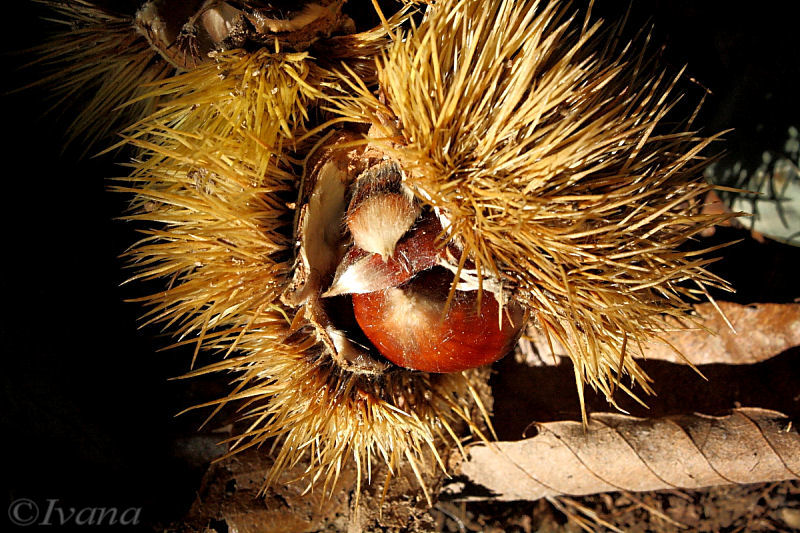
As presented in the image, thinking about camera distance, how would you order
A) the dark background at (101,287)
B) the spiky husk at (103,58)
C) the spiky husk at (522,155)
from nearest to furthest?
the spiky husk at (522,155) → the spiky husk at (103,58) → the dark background at (101,287)

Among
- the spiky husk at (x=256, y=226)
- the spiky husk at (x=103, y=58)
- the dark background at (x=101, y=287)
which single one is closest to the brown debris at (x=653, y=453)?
the dark background at (x=101, y=287)

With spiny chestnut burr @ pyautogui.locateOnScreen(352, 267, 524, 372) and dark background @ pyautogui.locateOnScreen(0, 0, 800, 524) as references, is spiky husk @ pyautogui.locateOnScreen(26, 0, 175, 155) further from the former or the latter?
spiny chestnut burr @ pyautogui.locateOnScreen(352, 267, 524, 372)

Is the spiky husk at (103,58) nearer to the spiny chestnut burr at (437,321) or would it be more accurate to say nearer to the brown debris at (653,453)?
the spiny chestnut burr at (437,321)

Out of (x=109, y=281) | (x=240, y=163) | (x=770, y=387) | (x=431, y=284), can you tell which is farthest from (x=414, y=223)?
(x=770, y=387)

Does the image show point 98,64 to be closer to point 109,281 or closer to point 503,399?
point 109,281

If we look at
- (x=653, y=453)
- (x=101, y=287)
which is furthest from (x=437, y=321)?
(x=101, y=287)

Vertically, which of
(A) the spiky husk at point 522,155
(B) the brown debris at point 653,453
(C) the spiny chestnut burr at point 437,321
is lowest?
(B) the brown debris at point 653,453

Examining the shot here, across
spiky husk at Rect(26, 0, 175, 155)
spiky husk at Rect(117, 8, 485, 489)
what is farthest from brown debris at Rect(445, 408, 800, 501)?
spiky husk at Rect(26, 0, 175, 155)
